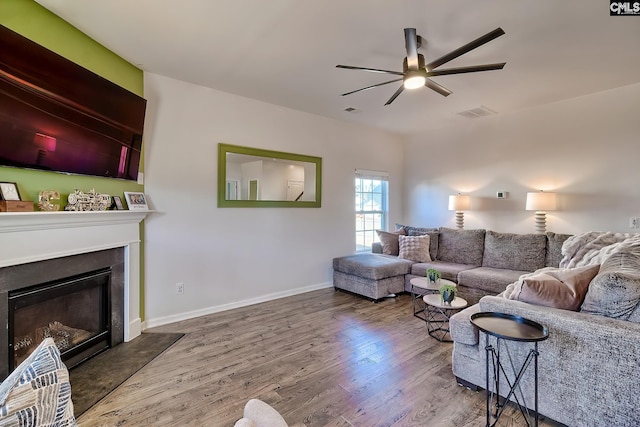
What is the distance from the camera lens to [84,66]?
2.49 metres

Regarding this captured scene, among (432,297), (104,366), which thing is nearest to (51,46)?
(104,366)

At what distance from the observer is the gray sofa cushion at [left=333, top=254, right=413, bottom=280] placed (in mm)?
4074

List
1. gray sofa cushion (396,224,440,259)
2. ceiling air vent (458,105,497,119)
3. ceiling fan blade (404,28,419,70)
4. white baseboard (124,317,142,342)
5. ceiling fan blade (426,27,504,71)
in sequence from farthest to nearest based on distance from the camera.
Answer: gray sofa cushion (396,224,440,259), ceiling air vent (458,105,497,119), white baseboard (124,317,142,342), ceiling fan blade (404,28,419,70), ceiling fan blade (426,27,504,71)

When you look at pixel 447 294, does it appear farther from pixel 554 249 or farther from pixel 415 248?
pixel 554 249

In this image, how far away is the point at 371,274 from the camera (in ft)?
13.3

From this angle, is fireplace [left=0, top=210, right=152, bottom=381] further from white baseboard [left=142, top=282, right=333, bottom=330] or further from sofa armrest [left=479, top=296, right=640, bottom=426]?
sofa armrest [left=479, top=296, right=640, bottom=426]

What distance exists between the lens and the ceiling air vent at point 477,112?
14.3 ft

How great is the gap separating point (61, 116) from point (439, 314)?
419 cm

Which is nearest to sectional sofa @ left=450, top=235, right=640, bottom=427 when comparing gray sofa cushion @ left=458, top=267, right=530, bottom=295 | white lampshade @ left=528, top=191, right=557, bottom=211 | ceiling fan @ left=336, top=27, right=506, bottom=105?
gray sofa cushion @ left=458, top=267, right=530, bottom=295

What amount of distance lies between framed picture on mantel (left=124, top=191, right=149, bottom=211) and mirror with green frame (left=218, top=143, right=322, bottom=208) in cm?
85

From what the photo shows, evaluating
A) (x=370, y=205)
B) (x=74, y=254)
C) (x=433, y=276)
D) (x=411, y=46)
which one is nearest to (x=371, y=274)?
(x=433, y=276)

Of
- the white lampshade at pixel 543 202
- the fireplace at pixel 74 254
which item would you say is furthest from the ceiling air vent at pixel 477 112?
the fireplace at pixel 74 254

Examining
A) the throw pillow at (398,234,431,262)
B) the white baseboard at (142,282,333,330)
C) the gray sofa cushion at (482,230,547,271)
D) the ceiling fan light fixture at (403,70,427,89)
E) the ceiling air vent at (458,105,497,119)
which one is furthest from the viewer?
the throw pillow at (398,234,431,262)

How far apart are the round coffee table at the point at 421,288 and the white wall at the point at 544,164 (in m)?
1.88
